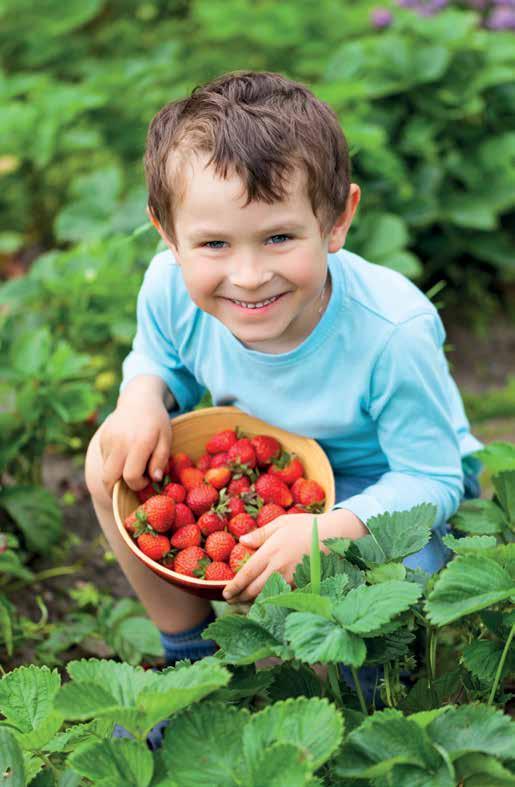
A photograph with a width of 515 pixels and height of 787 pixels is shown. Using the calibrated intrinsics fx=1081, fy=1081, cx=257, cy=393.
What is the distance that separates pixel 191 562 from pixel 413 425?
387mm

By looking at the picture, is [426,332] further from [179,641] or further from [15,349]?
[15,349]

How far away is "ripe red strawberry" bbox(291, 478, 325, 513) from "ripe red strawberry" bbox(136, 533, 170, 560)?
22 centimetres

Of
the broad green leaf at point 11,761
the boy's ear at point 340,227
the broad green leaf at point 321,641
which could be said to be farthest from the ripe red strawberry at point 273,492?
the broad green leaf at point 11,761

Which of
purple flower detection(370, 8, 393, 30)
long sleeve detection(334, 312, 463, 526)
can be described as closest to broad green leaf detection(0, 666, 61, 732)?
long sleeve detection(334, 312, 463, 526)

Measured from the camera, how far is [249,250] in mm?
1423

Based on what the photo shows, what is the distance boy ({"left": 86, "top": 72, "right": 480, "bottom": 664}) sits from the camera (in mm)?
1405

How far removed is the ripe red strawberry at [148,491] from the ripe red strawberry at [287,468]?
0.18 meters

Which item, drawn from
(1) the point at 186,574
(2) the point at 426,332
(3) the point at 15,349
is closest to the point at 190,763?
(1) the point at 186,574

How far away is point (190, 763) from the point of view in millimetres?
1090

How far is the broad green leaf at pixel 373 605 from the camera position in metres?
1.13

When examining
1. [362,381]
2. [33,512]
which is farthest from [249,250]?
[33,512]

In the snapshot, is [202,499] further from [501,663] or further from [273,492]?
[501,663]

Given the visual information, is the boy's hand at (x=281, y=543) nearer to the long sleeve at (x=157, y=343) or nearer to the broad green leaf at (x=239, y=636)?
the broad green leaf at (x=239, y=636)

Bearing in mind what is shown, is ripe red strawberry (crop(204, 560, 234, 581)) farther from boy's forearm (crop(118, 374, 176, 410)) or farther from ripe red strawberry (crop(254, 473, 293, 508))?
boy's forearm (crop(118, 374, 176, 410))
